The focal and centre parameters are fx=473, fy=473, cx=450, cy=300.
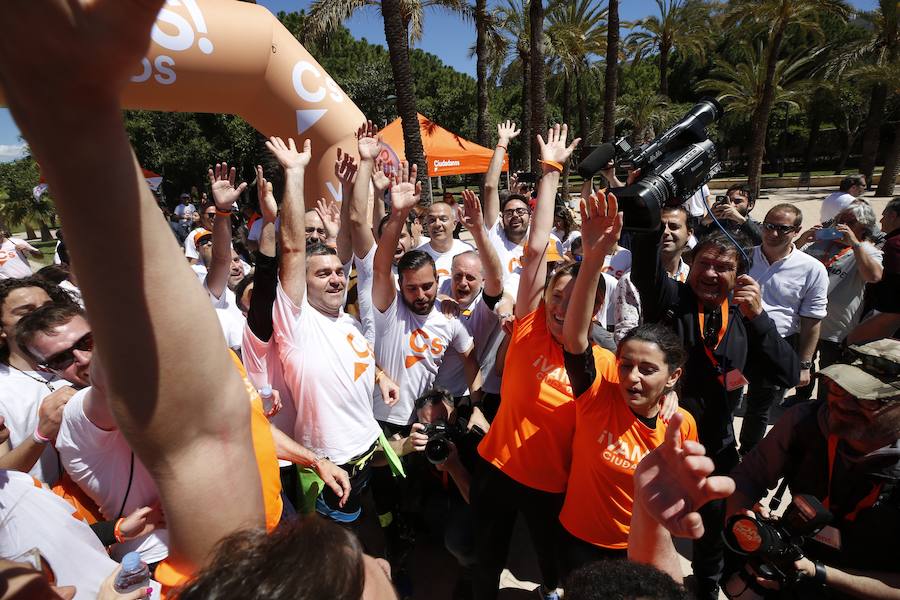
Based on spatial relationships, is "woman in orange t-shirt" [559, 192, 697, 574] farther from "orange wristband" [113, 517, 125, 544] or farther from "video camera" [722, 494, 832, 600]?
"orange wristband" [113, 517, 125, 544]

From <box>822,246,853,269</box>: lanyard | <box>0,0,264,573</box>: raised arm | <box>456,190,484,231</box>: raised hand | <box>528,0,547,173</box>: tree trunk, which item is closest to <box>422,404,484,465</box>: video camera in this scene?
<box>456,190,484,231</box>: raised hand

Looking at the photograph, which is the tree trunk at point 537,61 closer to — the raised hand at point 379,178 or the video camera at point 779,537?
the raised hand at point 379,178

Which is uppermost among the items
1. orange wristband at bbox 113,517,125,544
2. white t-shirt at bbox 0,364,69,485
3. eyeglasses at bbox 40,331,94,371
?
eyeglasses at bbox 40,331,94,371

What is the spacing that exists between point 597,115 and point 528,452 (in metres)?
37.6

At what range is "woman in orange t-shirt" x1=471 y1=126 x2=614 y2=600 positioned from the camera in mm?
2227

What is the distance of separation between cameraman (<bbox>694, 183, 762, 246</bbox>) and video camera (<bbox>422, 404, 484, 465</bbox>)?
9.96 feet

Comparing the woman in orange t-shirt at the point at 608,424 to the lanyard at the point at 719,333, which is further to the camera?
the lanyard at the point at 719,333

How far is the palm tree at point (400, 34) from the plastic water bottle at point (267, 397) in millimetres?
8613

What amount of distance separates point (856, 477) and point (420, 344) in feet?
6.98

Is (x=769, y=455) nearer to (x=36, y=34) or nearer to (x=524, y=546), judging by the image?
(x=524, y=546)

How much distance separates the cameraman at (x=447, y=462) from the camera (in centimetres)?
250

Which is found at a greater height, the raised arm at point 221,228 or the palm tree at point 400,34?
the palm tree at point 400,34

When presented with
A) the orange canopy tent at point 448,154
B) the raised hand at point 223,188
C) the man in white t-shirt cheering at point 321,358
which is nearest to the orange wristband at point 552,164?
the man in white t-shirt cheering at point 321,358

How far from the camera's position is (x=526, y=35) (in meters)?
18.0
